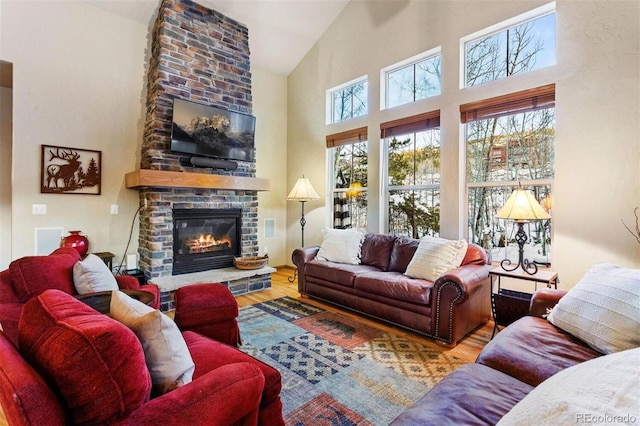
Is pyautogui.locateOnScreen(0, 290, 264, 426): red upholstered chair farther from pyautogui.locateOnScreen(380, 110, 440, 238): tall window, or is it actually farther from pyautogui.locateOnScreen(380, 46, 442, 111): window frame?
pyautogui.locateOnScreen(380, 46, 442, 111): window frame

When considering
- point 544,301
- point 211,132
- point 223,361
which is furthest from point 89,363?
point 211,132

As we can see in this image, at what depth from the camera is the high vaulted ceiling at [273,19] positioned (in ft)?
13.1

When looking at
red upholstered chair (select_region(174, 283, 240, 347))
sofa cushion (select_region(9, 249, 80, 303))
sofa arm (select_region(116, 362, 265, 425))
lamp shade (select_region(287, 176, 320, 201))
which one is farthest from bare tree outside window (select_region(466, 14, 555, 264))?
sofa cushion (select_region(9, 249, 80, 303))

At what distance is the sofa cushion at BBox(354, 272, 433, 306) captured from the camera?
2.78m

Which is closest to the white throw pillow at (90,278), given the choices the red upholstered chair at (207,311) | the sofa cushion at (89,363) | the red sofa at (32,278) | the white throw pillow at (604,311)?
the red sofa at (32,278)

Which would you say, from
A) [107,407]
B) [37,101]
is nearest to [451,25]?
[107,407]

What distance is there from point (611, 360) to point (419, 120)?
353cm

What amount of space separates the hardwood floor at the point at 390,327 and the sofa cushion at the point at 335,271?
13.6 inches

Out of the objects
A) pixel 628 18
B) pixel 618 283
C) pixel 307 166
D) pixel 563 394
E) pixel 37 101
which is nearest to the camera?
pixel 563 394

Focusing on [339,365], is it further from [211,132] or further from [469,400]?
[211,132]

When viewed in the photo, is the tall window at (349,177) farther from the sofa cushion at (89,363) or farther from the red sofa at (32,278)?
the sofa cushion at (89,363)

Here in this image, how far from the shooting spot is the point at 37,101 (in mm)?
3520

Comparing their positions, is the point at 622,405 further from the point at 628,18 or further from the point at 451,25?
the point at 451,25

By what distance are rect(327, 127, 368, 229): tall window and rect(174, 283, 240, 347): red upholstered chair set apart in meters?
2.71
